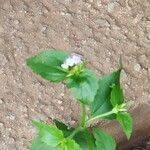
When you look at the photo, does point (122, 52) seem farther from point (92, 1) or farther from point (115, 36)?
point (92, 1)

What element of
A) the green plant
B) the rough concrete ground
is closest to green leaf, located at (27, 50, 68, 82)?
the green plant

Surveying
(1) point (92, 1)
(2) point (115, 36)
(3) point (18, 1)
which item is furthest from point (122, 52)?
(3) point (18, 1)

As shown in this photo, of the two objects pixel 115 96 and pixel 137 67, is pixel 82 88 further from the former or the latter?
pixel 137 67

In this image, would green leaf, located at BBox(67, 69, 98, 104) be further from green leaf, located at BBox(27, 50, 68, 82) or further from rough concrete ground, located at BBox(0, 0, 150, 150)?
rough concrete ground, located at BBox(0, 0, 150, 150)

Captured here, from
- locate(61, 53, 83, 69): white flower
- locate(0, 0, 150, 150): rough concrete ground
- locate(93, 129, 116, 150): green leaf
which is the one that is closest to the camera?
locate(61, 53, 83, 69): white flower

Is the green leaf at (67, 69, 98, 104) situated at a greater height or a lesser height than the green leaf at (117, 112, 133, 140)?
greater

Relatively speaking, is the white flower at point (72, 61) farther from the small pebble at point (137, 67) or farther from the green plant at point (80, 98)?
the small pebble at point (137, 67)
